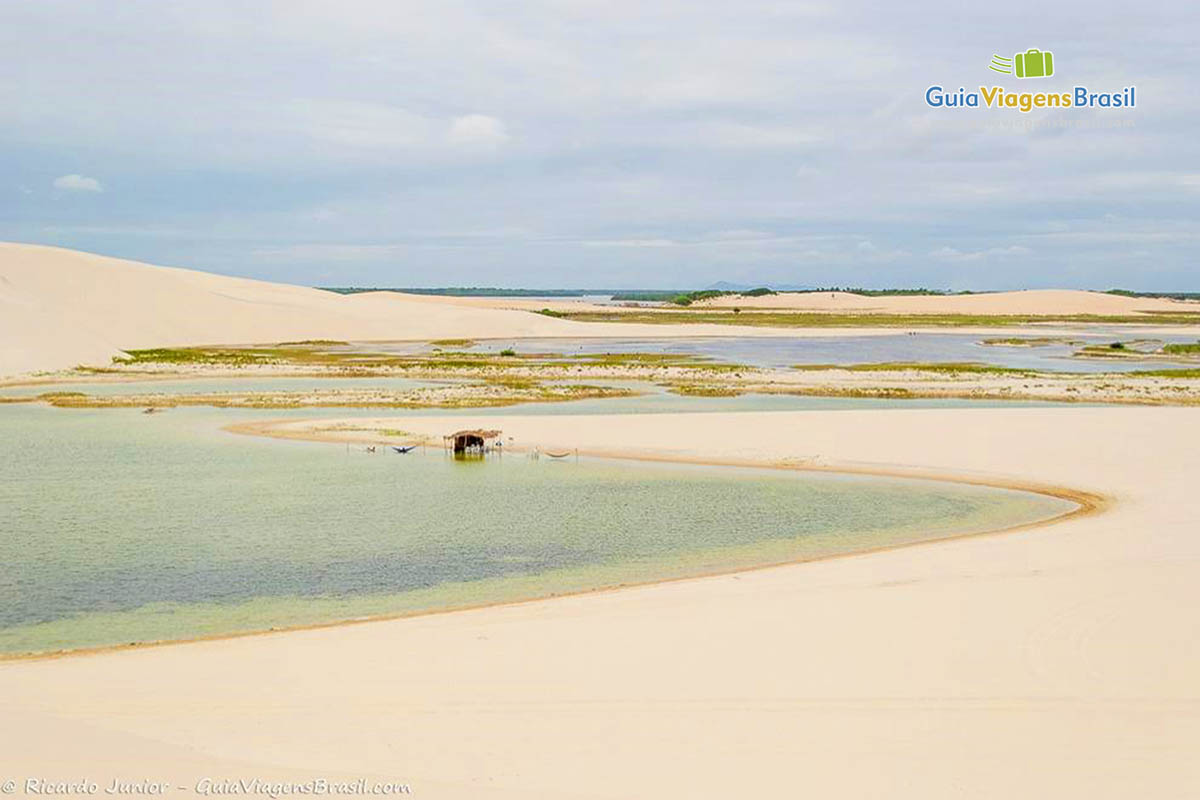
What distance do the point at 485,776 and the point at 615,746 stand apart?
1031 mm

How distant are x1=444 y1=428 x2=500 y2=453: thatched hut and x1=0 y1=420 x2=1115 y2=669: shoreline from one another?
28.3 inches

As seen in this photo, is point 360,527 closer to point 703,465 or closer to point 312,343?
point 703,465

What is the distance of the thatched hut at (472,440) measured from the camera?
25.2m

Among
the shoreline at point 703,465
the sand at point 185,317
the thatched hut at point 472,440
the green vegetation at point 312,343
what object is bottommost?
the shoreline at point 703,465

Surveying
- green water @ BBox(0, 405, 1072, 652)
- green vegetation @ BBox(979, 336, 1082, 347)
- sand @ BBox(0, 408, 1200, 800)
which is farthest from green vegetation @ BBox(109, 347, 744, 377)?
sand @ BBox(0, 408, 1200, 800)

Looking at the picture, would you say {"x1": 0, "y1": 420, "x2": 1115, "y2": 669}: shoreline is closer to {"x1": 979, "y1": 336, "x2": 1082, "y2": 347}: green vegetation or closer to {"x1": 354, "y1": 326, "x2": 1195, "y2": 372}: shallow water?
{"x1": 354, "y1": 326, "x2": 1195, "y2": 372}: shallow water

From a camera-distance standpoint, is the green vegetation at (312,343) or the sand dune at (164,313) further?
the green vegetation at (312,343)

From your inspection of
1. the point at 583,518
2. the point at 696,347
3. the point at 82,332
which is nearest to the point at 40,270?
the point at 82,332

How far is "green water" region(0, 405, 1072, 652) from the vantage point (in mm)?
13148

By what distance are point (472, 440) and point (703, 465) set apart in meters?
5.28

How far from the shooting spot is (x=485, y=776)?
7.68 meters

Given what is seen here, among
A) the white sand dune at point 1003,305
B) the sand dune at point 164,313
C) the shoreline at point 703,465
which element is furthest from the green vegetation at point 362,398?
the white sand dune at point 1003,305

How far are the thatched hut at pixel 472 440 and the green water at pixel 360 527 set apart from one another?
2.11 feet

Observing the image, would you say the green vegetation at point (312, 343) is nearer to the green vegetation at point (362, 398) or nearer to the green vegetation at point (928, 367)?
the green vegetation at point (362, 398)
